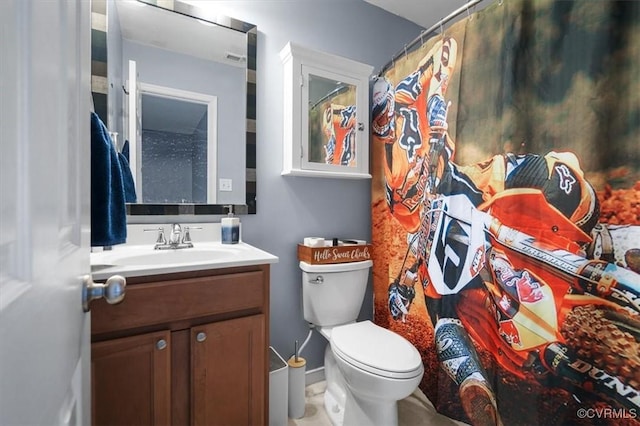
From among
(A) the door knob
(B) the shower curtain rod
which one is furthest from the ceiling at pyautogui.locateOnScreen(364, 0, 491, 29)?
(A) the door knob

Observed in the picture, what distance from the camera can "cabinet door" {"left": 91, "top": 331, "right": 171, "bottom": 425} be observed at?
0.91 m

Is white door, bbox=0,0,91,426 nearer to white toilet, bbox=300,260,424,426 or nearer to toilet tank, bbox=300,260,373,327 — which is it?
white toilet, bbox=300,260,424,426

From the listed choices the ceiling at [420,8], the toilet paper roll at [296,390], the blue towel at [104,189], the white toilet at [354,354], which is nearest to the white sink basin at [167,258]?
the blue towel at [104,189]

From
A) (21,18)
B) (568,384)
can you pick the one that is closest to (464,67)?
(568,384)

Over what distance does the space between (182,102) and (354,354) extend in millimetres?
1448

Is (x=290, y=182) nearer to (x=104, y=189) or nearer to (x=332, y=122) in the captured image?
(x=332, y=122)

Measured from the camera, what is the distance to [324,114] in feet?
5.81

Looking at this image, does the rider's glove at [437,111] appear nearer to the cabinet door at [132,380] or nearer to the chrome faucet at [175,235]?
the chrome faucet at [175,235]

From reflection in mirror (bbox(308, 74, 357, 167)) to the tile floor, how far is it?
4.48 feet

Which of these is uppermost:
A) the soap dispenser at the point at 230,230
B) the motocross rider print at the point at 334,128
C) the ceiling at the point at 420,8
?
the ceiling at the point at 420,8

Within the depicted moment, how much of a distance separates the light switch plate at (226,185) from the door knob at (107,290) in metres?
1.00

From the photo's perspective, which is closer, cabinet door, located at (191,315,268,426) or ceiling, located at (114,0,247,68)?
cabinet door, located at (191,315,268,426)

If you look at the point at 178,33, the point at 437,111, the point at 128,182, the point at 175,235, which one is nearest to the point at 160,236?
the point at 175,235

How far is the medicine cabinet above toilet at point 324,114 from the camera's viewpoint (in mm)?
1645
